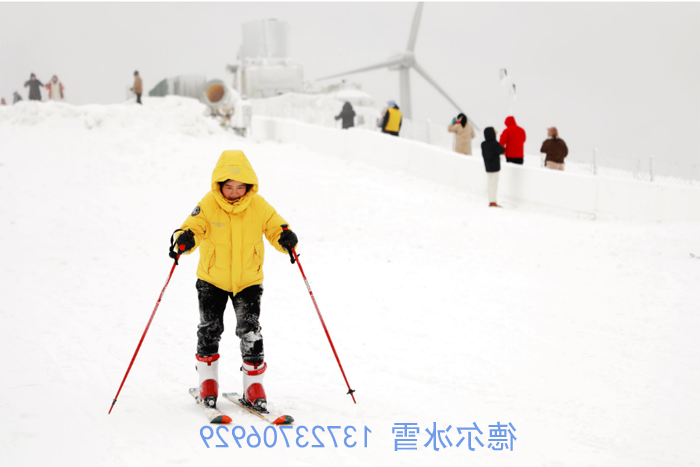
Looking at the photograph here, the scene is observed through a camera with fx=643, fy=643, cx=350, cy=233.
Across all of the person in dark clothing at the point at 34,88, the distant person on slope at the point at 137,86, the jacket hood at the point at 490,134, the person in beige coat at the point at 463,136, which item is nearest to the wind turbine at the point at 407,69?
the distant person on slope at the point at 137,86

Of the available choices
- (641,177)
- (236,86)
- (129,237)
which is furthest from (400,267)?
(236,86)

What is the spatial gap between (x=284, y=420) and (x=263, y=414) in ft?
0.62

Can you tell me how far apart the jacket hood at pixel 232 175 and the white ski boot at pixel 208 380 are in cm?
104

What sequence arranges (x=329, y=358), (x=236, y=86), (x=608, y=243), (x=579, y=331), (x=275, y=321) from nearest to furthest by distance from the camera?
(x=329, y=358) → (x=579, y=331) → (x=275, y=321) → (x=608, y=243) → (x=236, y=86)

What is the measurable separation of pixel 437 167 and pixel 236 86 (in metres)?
33.6

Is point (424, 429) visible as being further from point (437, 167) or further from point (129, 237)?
point (437, 167)

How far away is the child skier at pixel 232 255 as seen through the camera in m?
4.12

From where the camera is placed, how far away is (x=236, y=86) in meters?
45.8

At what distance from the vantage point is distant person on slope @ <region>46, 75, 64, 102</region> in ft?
82.4

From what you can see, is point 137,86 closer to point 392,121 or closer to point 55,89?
point 55,89

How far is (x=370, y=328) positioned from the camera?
6.37 metres

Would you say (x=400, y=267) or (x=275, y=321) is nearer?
(x=275, y=321)

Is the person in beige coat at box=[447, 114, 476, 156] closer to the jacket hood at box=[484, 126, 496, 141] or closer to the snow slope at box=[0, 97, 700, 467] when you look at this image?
the jacket hood at box=[484, 126, 496, 141]

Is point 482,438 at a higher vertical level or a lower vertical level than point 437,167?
lower
